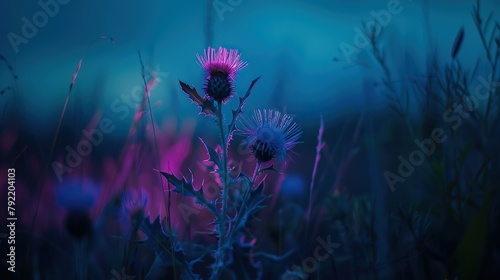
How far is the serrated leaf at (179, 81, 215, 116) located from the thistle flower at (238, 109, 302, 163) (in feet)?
0.39

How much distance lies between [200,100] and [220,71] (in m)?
0.12

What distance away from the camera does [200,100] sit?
149cm

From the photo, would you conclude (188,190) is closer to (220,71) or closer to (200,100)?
(200,100)

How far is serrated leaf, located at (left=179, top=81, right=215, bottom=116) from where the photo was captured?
4.80 ft

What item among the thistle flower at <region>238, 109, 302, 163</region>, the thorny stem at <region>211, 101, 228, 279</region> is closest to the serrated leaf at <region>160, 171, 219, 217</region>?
the thorny stem at <region>211, 101, 228, 279</region>

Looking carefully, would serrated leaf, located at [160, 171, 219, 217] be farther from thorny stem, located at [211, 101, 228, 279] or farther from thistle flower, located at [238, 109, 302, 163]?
thistle flower, located at [238, 109, 302, 163]

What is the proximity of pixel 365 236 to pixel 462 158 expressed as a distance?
0.48 m

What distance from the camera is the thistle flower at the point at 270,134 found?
57.8 inches

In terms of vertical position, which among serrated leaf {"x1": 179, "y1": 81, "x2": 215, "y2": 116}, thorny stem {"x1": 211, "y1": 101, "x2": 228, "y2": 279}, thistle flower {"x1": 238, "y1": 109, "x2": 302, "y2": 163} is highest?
serrated leaf {"x1": 179, "y1": 81, "x2": 215, "y2": 116}

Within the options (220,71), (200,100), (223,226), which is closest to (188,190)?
(223,226)

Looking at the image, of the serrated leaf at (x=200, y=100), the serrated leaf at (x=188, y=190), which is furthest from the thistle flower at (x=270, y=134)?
the serrated leaf at (x=188, y=190)

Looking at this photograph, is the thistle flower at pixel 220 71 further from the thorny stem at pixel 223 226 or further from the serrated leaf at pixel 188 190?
the serrated leaf at pixel 188 190

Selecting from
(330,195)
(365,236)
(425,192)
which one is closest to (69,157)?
(330,195)

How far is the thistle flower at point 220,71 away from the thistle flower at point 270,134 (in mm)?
125
